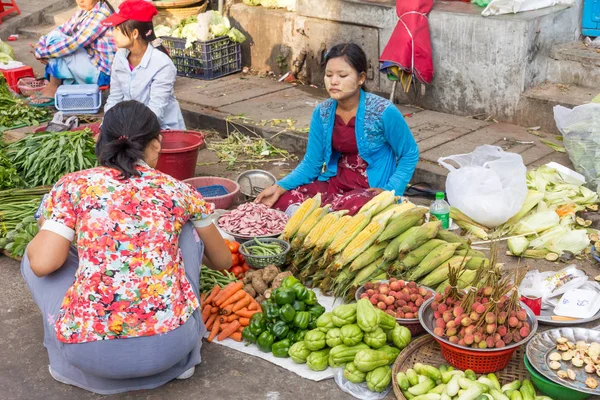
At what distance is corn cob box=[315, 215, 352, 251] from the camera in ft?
14.9

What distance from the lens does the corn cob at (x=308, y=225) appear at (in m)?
4.70

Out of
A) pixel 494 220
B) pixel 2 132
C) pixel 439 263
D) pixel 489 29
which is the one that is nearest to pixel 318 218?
pixel 439 263

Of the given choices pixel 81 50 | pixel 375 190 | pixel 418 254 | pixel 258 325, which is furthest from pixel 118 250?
pixel 81 50

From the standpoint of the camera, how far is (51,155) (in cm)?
598

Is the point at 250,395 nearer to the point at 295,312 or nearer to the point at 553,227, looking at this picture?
the point at 295,312

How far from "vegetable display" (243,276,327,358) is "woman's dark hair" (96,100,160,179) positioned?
107 centimetres

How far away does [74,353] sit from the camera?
11.5 feet

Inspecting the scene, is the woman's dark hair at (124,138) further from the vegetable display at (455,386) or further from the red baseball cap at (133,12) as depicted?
the red baseball cap at (133,12)

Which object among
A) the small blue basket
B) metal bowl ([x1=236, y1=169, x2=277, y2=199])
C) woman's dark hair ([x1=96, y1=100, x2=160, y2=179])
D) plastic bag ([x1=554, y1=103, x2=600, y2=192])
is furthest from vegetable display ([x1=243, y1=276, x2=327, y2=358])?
plastic bag ([x1=554, y1=103, x2=600, y2=192])

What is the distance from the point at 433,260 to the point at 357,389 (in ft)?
3.26

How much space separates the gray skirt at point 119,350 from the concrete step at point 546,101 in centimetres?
387

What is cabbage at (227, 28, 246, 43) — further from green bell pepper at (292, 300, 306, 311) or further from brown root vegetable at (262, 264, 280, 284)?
green bell pepper at (292, 300, 306, 311)

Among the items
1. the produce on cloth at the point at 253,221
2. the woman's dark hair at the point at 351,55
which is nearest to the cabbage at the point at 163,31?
the produce on cloth at the point at 253,221

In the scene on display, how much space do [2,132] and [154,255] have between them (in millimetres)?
4122
